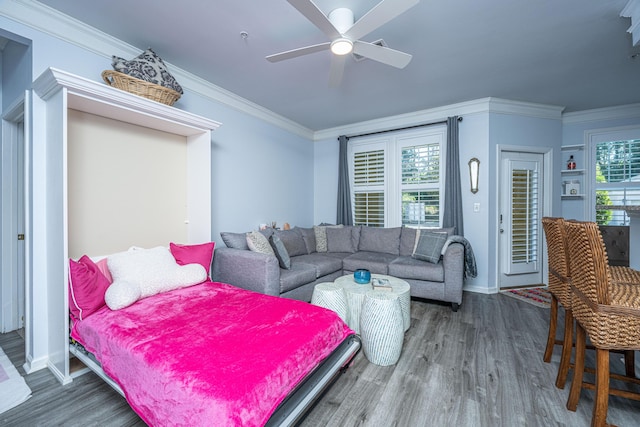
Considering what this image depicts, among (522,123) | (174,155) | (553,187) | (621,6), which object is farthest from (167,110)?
(553,187)

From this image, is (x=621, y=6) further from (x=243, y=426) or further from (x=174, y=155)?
(x=174, y=155)

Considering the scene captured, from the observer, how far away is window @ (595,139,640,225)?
3953mm

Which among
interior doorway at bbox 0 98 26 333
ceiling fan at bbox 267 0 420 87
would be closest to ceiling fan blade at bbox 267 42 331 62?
ceiling fan at bbox 267 0 420 87

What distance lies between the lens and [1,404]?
5.36ft

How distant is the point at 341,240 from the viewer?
4.43 m

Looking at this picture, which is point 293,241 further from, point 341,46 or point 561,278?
point 561,278

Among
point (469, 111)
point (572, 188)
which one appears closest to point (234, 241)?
point (469, 111)

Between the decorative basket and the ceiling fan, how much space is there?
3.22 feet

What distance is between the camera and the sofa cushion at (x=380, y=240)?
4.14m

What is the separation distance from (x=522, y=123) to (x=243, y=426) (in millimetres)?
4911

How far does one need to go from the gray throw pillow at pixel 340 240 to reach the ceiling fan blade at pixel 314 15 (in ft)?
9.91

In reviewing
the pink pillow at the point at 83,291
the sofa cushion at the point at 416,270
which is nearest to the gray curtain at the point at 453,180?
the sofa cushion at the point at 416,270

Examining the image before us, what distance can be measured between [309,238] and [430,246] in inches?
71.3

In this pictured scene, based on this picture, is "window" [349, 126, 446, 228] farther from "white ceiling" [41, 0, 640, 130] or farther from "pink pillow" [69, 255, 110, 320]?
"pink pillow" [69, 255, 110, 320]
